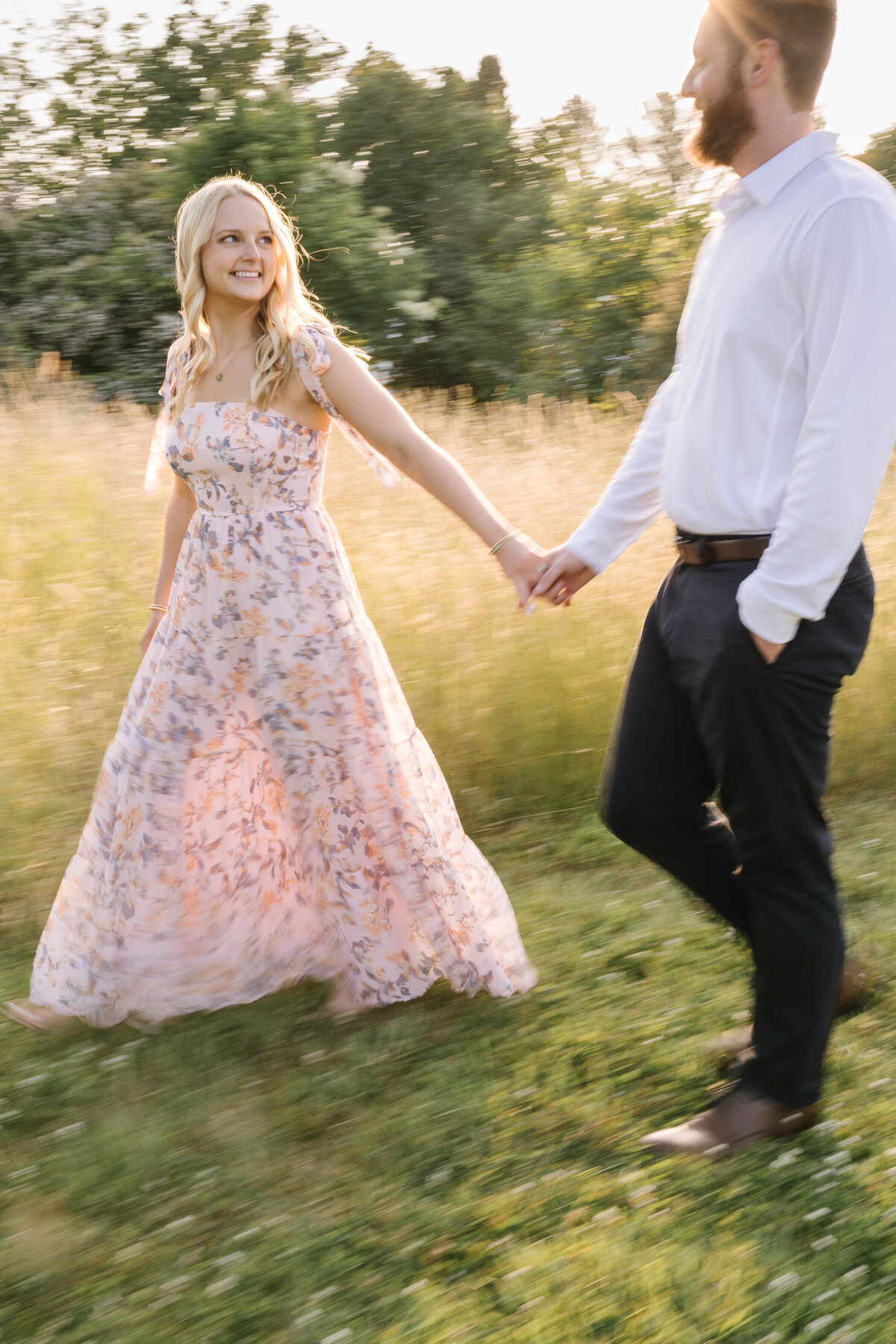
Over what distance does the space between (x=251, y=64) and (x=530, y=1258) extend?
69.8 ft

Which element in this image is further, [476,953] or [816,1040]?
[476,953]

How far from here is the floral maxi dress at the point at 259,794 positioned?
294cm

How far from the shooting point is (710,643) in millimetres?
2184

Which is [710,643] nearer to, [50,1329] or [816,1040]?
[816,1040]

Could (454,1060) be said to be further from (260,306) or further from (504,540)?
(260,306)

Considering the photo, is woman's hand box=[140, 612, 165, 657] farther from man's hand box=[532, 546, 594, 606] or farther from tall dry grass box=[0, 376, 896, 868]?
man's hand box=[532, 546, 594, 606]

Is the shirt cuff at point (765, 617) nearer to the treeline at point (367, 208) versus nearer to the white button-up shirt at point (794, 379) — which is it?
the white button-up shirt at point (794, 379)

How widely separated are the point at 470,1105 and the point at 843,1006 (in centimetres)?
97

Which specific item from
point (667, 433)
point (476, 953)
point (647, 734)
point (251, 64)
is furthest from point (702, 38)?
point (251, 64)

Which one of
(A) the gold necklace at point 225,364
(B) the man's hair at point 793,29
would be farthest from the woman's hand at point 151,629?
(B) the man's hair at point 793,29

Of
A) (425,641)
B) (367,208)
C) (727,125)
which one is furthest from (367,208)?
(727,125)

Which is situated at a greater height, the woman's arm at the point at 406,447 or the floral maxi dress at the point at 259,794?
the woman's arm at the point at 406,447

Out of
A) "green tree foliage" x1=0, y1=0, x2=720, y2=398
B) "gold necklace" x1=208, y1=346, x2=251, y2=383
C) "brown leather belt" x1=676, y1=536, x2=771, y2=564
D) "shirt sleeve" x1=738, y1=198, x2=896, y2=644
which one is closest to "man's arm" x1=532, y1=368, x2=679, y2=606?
"brown leather belt" x1=676, y1=536, x2=771, y2=564

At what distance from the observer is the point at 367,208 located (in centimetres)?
1961
